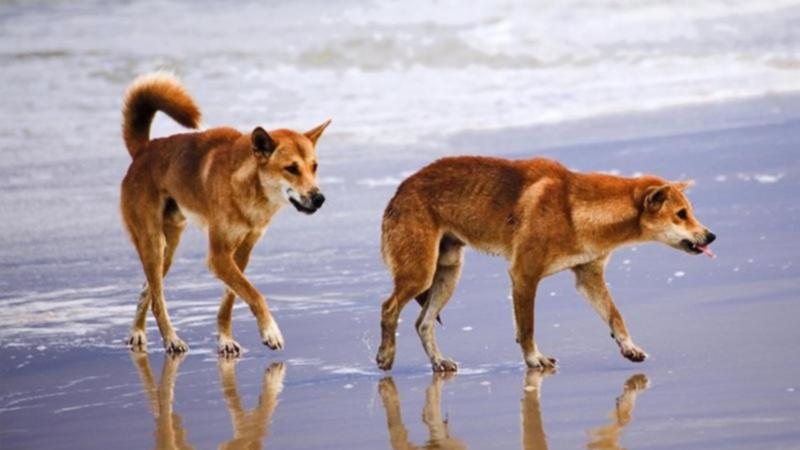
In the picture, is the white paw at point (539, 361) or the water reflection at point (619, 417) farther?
the white paw at point (539, 361)

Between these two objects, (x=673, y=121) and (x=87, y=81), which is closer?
(x=673, y=121)

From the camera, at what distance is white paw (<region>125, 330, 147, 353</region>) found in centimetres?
910

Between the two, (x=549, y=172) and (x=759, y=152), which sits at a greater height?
(x=549, y=172)

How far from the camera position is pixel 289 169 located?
8.65 m

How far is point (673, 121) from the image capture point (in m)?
16.5

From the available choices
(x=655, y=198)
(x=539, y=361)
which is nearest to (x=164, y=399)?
(x=539, y=361)

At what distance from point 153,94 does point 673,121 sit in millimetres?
7801

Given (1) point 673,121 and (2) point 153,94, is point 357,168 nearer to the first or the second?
(1) point 673,121

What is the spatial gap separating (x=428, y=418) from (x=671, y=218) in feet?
5.92

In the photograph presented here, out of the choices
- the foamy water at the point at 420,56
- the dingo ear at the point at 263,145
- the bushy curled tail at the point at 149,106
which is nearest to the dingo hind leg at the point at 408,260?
the dingo ear at the point at 263,145

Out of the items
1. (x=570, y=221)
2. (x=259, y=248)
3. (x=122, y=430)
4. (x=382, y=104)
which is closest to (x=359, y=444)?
(x=122, y=430)

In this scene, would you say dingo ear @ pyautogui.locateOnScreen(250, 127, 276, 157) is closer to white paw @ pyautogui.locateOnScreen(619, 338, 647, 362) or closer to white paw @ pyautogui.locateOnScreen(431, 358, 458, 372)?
white paw @ pyautogui.locateOnScreen(431, 358, 458, 372)

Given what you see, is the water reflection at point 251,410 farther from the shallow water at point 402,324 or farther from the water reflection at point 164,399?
the water reflection at point 164,399

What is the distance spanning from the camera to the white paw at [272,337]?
8.34m
